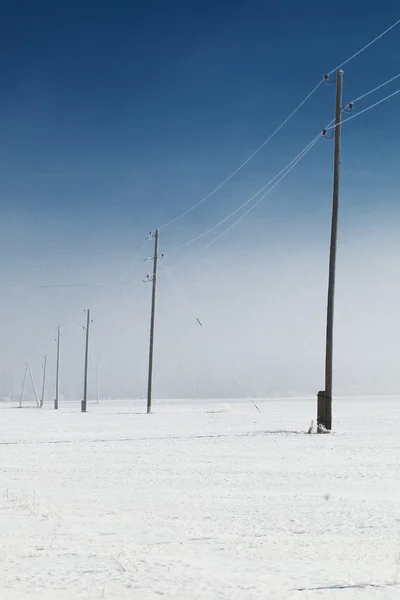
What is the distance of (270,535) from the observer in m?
5.82

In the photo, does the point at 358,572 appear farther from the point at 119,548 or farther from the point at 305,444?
the point at 305,444

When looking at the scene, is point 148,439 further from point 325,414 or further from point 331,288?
point 331,288

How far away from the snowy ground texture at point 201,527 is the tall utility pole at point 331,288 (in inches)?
316

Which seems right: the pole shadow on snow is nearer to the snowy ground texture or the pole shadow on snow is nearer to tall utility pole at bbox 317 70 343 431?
tall utility pole at bbox 317 70 343 431

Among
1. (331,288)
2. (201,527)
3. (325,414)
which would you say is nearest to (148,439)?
(325,414)

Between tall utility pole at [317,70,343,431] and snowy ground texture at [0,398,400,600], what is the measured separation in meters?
8.02

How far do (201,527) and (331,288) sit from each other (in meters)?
17.4

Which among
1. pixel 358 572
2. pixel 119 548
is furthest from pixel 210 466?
pixel 358 572

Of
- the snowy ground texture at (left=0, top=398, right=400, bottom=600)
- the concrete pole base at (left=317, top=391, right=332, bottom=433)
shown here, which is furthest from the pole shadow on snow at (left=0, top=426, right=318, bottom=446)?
the snowy ground texture at (left=0, top=398, right=400, bottom=600)

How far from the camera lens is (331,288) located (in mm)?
23000

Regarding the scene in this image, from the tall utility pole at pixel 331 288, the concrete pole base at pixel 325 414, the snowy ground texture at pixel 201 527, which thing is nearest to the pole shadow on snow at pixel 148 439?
the concrete pole base at pixel 325 414

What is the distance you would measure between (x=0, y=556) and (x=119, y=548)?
2.68ft

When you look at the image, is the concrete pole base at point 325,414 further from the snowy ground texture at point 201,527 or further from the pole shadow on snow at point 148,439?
the snowy ground texture at point 201,527

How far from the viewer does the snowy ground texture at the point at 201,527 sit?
425cm
